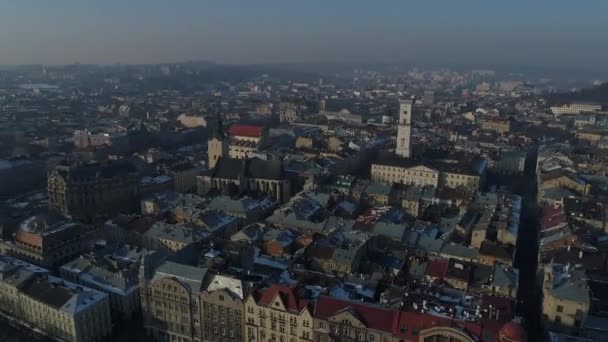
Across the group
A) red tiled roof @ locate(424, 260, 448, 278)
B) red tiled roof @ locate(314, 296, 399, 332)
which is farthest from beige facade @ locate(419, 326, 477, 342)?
red tiled roof @ locate(424, 260, 448, 278)

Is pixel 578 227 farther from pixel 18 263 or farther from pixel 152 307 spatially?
pixel 18 263

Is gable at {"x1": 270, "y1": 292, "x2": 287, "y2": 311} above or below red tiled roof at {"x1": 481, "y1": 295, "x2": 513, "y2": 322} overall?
below

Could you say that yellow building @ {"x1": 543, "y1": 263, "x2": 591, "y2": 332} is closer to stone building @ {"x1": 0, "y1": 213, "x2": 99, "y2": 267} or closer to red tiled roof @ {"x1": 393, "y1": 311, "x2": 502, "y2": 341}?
red tiled roof @ {"x1": 393, "y1": 311, "x2": 502, "y2": 341}

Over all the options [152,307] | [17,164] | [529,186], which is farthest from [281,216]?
[17,164]

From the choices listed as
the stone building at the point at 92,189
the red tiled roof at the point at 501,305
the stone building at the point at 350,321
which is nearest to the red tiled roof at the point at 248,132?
the stone building at the point at 92,189

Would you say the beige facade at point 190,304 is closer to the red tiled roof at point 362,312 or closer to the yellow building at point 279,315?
the yellow building at point 279,315
